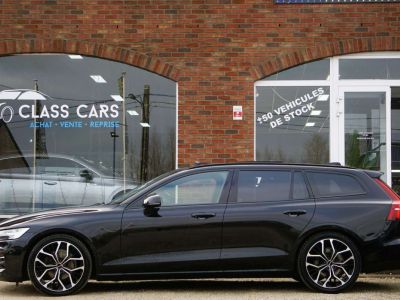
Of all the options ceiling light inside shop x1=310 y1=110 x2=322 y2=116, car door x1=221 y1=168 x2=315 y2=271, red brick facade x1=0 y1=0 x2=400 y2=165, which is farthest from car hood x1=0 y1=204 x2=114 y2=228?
ceiling light inside shop x1=310 y1=110 x2=322 y2=116

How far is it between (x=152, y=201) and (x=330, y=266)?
7.02 ft

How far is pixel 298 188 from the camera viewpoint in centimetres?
834

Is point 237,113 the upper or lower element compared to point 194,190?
upper

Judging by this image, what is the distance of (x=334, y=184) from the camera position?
8.40m

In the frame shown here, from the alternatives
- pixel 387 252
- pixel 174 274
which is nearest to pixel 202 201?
pixel 174 274

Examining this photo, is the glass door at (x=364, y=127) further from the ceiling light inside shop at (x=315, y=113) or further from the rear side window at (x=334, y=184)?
the rear side window at (x=334, y=184)

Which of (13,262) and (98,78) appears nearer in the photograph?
(13,262)

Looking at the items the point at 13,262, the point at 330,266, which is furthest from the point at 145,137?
the point at 330,266

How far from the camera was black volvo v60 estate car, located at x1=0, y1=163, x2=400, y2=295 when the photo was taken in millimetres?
7855

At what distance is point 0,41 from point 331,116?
583 cm

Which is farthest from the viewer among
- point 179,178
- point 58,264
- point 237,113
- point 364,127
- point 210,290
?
point 364,127

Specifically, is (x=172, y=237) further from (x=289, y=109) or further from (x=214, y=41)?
(x=214, y=41)

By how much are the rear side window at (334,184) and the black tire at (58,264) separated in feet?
9.09

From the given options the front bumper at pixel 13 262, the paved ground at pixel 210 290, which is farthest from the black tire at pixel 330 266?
the front bumper at pixel 13 262
